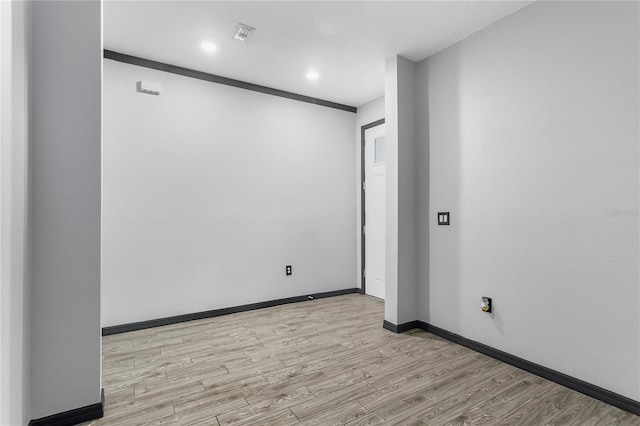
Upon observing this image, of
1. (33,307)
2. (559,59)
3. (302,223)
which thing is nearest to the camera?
(33,307)

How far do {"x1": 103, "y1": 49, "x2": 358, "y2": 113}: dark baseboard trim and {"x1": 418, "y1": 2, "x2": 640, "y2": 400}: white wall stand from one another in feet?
5.78

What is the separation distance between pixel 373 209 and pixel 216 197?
6.90 feet

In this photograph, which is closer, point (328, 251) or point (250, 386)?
point (250, 386)

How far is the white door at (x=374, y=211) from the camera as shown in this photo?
4.44 meters

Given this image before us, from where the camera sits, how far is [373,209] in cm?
458

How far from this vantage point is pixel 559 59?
2268 mm

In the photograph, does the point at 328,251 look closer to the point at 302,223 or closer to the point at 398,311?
the point at 302,223

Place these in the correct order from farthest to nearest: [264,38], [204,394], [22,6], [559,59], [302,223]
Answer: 1. [302,223]
2. [264,38]
3. [559,59]
4. [204,394]
5. [22,6]

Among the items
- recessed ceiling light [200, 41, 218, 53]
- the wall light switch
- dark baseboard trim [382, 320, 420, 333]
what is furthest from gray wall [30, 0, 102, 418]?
the wall light switch

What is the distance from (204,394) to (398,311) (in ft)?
6.08

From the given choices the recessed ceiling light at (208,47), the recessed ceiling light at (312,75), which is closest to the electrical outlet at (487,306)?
the recessed ceiling light at (312,75)

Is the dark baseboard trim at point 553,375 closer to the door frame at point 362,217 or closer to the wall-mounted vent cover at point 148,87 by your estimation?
the door frame at point 362,217

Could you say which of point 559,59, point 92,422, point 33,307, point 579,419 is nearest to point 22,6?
point 33,307

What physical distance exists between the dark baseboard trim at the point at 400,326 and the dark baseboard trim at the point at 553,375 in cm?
25
